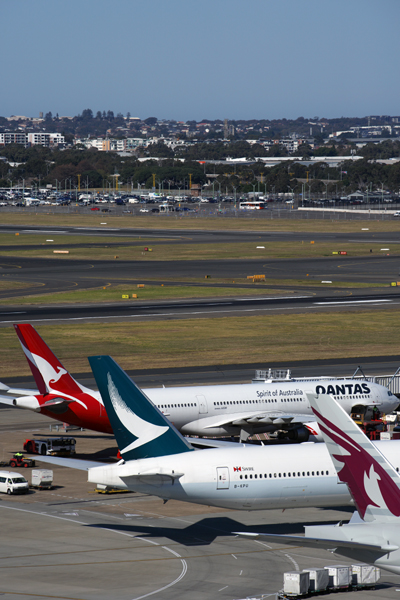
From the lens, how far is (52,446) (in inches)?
2153

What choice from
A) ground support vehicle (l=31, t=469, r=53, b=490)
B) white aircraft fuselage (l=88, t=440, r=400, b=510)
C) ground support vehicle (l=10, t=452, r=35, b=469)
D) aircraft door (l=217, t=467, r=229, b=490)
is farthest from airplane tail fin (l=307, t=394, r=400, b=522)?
ground support vehicle (l=10, t=452, r=35, b=469)

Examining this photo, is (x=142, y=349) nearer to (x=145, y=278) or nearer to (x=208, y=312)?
(x=208, y=312)

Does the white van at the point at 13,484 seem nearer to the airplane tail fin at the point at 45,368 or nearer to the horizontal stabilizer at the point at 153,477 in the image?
the airplane tail fin at the point at 45,368

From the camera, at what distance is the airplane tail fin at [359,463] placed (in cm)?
2642

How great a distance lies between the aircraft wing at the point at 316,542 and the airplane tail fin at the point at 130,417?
492 inches

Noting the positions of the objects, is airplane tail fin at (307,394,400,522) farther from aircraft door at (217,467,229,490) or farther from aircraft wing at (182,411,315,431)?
aircraft wing at (182,411,315,431)

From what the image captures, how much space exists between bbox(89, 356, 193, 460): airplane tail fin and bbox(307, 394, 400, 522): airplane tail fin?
1183 centimetres

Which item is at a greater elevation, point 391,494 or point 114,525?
point 391,494

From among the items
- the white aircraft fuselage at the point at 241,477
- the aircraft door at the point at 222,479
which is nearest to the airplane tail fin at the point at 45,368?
the white aircraft fuselage at the point at 241,477

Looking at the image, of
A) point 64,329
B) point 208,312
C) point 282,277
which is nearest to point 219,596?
point 64,329

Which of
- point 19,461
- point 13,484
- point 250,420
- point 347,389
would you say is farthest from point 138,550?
point 347,389

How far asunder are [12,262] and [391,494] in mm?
153156

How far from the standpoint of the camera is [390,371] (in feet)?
265

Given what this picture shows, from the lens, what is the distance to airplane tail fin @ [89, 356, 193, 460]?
3734cm
